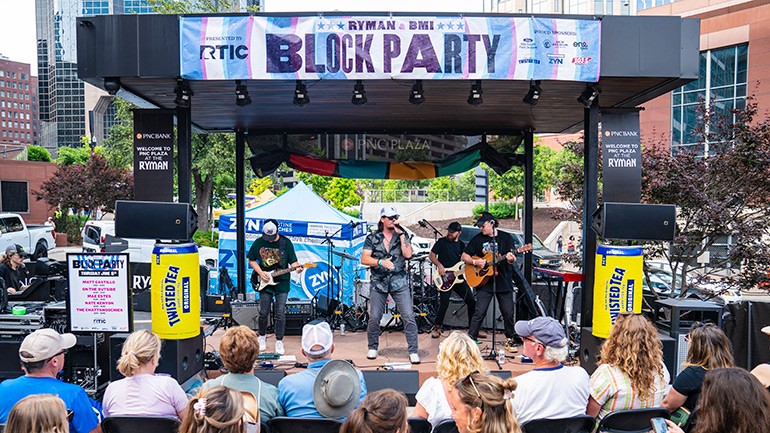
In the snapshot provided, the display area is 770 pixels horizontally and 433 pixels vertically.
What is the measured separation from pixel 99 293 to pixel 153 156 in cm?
187

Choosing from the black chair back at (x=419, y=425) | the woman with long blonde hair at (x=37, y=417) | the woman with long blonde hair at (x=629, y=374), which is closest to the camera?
the woman with long blonde hair at (x=37, y=417)

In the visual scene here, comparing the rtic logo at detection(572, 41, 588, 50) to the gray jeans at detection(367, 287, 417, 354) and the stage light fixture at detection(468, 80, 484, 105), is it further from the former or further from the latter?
the gray jeans at detection(367, 287, 417, 354)

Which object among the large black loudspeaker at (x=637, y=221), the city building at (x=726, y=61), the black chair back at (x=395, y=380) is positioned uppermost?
the city building at (x=726, y=61)

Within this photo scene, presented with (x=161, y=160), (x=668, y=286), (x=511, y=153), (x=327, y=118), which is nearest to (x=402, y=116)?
(x=327, y=118)

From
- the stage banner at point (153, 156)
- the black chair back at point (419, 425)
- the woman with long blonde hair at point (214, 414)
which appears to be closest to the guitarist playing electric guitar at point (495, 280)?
the stage banner at point (153, 156)

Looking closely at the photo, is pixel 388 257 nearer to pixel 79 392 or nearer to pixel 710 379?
pixel 79 392

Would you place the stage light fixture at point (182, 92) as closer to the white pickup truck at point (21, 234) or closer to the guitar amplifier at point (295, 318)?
the guitar amplifier at point (295, 318)

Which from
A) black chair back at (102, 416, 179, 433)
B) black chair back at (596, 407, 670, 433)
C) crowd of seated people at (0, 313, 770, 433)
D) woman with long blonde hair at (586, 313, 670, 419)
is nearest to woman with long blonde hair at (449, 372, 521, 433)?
crowd of seated people at (0, 313, 770, 433)

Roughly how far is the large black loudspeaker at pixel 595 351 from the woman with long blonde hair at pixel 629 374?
2368mm

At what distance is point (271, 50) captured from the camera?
6633 millimetres

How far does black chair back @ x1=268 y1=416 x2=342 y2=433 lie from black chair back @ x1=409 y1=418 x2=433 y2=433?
0.42 meters

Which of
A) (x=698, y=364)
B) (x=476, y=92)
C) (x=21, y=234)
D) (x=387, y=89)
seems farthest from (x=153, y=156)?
(x=21, y=234)

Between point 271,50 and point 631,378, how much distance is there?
4890 millimetres

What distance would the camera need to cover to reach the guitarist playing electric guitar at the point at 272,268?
7.90 metres
